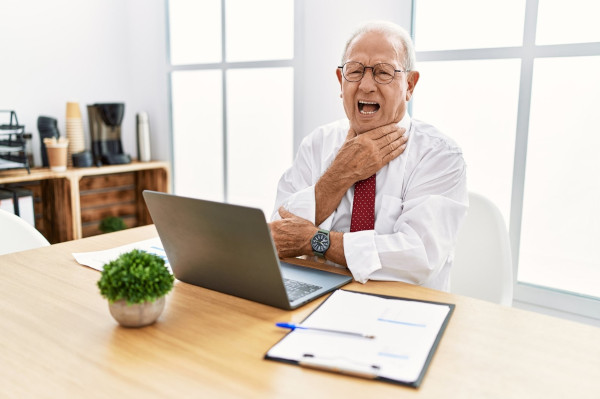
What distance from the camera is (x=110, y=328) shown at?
39.4 inches

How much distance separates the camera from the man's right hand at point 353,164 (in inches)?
59.8

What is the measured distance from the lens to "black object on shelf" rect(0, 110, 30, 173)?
2811 millimetres

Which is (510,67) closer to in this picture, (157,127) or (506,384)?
(506,384)

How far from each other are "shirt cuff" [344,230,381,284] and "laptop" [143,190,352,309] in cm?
4

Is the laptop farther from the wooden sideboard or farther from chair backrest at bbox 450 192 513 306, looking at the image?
the wooden sideboard

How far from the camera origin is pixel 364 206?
1.54 metres

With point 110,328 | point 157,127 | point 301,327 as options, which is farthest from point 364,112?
point 157,127

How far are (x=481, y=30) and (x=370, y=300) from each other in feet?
5.05

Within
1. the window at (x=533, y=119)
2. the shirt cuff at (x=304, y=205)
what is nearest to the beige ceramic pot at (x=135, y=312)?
the shirt cuff at (x=304, y=205)

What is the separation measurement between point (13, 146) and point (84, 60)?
79cm

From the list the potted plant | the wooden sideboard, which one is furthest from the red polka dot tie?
the wooden sideboard

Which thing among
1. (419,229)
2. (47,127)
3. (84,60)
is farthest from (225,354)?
(84,60)

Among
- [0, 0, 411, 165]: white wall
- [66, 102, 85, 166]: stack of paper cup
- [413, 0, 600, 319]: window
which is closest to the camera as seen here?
[413, 0, 600, 319]: window

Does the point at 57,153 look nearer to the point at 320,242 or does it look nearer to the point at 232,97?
the point at 232,97
